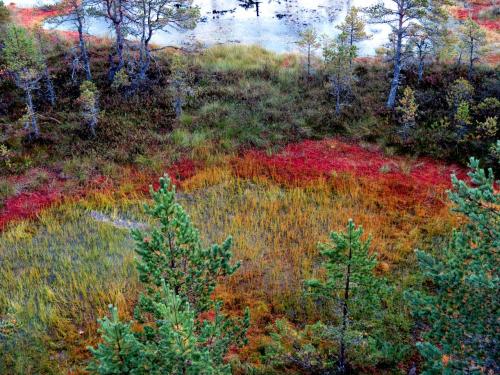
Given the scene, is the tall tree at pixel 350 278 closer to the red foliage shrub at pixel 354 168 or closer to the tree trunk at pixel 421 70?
the red foliage shrub at pixel 354 168

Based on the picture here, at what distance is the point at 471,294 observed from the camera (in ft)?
17.1

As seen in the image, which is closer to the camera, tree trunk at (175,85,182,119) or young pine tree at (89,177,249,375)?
young pine tree at (89,177,249,375)

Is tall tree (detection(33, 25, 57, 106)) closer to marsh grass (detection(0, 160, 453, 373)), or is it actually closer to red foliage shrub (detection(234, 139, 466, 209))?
marsh grass (detection(0, 160, 453, 373))

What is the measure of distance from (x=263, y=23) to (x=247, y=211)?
23.3m

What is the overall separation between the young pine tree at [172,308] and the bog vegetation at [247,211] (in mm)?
30

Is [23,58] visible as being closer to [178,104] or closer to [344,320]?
[178,104]

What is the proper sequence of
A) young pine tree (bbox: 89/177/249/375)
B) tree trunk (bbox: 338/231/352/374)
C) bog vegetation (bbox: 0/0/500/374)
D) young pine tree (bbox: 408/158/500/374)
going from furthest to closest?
tree trunk (bbox: 338/231/352/374)
bog vegetation (bbox: 0/0/500/374)
young pine tree (bbox: 408/158/500/374)
young pine tree (bbox: 89/177/249/375)

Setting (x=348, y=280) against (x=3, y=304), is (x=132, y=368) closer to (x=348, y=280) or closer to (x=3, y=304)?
(x=348, y=280)

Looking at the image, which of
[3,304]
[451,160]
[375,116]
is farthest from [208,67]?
[3,304]

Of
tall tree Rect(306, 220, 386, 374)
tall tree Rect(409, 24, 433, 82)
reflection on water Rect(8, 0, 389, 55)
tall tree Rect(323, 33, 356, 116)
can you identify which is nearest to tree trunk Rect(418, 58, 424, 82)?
tall tree Rect(409, 24, 433, 82)

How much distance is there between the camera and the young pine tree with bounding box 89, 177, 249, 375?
14.9 feet

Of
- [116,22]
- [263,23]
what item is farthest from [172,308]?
[263,23]

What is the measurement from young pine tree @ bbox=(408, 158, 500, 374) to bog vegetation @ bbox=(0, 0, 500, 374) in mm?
25

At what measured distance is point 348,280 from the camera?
661cm
